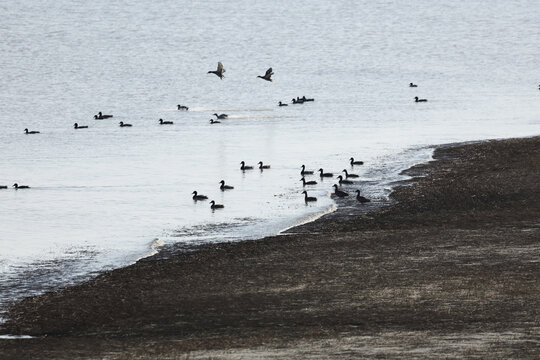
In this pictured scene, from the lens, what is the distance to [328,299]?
24266 millimetres

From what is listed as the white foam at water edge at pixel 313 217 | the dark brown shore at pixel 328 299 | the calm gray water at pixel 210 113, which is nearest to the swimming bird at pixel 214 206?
the calm gray water at pixel 210 113

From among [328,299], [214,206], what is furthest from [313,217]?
[328,299]

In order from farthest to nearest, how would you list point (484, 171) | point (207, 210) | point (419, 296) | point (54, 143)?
point (54, 143) < point (484, 171) < point (207, 210) < point (419, 296)

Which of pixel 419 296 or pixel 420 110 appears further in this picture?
pixel 420 110

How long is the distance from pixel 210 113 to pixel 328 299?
4229cm

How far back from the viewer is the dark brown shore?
21109 millimetres

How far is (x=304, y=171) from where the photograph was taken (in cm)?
4209

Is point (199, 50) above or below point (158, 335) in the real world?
above

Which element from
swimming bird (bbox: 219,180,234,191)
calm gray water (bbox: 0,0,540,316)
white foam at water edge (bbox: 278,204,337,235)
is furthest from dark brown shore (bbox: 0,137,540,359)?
swimming bird (bbox: 219,180,234,191)

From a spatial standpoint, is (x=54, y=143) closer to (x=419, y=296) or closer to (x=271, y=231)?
(x=271, y=231)

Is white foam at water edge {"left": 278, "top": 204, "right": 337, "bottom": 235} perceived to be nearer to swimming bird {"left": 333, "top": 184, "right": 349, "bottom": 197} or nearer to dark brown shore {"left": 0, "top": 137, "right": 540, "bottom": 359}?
dark brown shore {"left": 0, "top": 137, "right": 540, "bottom": 359}

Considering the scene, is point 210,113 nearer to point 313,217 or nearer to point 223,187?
point 223,187

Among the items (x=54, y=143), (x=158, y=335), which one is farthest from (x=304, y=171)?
(x=158, y=335)

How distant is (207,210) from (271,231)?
465 cm
